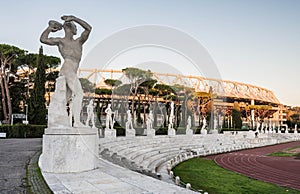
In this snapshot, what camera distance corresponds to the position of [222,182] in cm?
1161

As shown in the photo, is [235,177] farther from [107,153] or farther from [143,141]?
[143,141]

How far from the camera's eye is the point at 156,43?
10.5 metres

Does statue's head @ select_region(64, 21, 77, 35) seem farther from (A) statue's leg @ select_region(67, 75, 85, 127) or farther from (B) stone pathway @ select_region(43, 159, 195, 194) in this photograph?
(B) stone pathway @ select_region(43, 159, 195, 194)

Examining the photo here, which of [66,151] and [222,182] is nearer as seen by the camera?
[66,151]

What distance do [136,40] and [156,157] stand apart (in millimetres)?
8694

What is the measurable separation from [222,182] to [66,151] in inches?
269

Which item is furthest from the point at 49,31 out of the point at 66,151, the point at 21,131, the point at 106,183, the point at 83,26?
the point at 21,131

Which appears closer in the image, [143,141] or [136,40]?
[136,40]

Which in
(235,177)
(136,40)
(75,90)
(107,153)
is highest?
(136,40)

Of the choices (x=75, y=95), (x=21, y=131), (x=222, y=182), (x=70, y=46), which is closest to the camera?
(x=70, y=46)

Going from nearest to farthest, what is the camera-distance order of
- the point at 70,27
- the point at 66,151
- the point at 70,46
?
the point at 66,151 → the point at 70,27 → the point at 70,46

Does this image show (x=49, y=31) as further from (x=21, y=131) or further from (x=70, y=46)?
(x=21, y=131)

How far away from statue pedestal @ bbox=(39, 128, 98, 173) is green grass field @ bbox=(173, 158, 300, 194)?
456cm

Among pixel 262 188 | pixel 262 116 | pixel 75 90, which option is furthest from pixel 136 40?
pixel 262 116
